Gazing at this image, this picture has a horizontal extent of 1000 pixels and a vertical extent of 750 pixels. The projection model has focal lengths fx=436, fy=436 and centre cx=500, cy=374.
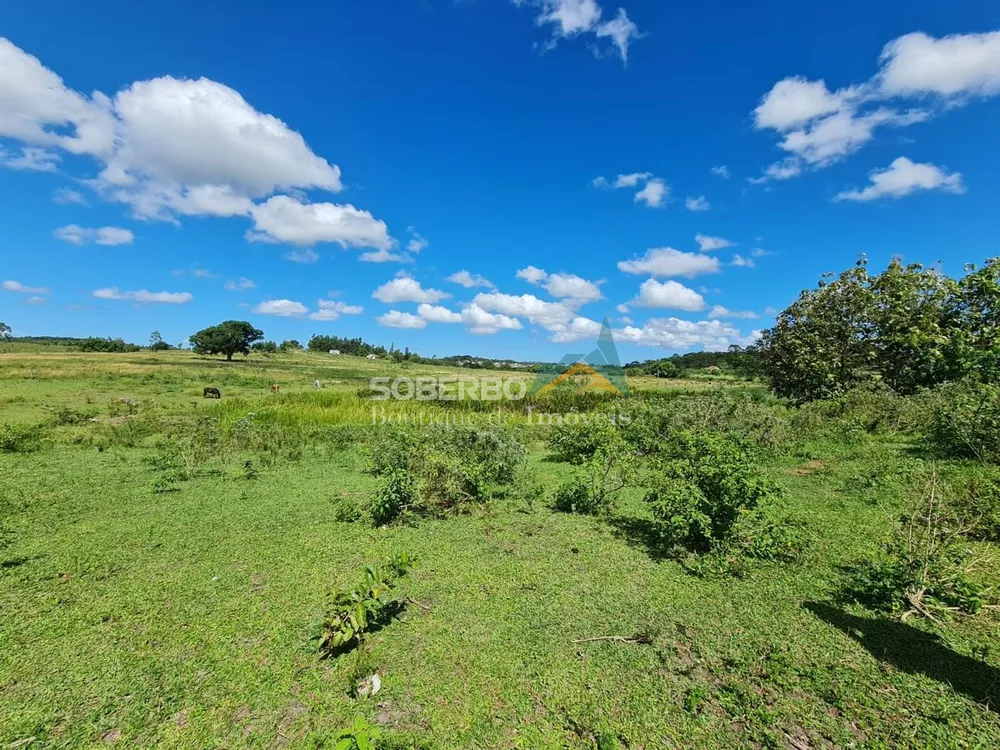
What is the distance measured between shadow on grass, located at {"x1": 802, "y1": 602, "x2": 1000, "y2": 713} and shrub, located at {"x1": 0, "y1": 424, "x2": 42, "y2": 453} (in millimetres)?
14056

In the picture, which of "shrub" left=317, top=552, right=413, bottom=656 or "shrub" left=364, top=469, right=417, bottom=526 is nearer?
"shrub" left=317, top=552, right=413, bottom=656

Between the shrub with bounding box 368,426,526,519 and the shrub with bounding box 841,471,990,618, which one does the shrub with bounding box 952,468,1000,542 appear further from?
the shrub with bounding box 368,426,526,519

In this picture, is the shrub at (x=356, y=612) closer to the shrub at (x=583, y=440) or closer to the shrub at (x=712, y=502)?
the shrub at (x=712, y=502)

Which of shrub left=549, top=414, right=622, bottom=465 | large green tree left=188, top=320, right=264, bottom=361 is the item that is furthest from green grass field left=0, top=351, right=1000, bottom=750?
large green tree left=188, top=320, right=264, bottom=361

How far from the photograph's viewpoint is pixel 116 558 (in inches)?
187

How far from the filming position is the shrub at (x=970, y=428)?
24.2ft

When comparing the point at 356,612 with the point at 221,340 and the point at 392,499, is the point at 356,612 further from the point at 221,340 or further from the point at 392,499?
the point at 221,340

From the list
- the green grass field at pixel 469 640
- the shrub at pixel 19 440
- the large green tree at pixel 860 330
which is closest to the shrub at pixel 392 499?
the green grass field at pixel 469 640

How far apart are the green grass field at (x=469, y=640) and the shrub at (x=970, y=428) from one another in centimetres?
272

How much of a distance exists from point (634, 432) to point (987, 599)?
7.93 metres

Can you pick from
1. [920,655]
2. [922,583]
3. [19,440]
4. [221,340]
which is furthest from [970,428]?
[221,340]

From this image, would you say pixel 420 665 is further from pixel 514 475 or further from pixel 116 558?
pixel 514 475

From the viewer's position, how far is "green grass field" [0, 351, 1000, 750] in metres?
2.51

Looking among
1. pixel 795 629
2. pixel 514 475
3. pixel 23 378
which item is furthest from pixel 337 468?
pixel 23 378
